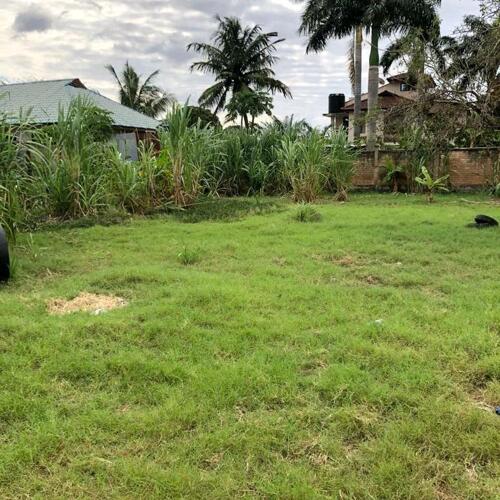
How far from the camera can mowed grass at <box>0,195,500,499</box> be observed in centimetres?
201

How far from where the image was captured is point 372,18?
1742cm

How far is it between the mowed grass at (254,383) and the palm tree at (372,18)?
480 inches

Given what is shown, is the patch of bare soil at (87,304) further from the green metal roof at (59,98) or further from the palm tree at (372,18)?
the palm tree at (372,18)

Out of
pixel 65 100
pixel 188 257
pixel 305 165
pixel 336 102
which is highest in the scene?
pixel 336 102

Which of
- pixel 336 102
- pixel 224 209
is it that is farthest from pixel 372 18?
pixel 336 102

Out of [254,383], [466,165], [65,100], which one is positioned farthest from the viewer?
[65,100]

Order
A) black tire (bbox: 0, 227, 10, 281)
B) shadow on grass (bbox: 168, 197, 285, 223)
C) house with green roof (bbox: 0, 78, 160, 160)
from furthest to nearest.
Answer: house with green roof (bbox: 0, 78, 160, 160) < shadow on grass (bbox: 168, 197, 285, 223) < black tire (bbox: 0, 227, 10, 281)

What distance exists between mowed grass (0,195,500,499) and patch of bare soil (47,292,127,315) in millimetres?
109

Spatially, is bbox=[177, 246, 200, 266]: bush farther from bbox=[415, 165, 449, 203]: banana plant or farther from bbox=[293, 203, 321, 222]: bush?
bbox=[415, 165, 449, 203]: banana plant

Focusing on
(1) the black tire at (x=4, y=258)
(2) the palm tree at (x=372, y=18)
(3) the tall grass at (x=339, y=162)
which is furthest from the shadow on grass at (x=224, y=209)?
(2) the palm tree at (x=372, y=18)

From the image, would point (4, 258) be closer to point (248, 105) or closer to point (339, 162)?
point (339, 162)

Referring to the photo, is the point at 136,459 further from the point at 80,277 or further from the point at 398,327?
the point at 80,277

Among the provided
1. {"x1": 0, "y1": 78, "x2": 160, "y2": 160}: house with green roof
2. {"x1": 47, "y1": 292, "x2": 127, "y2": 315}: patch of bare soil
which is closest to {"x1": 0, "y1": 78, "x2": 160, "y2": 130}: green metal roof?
{"x1": 0, "y1": 78, "x2": 160, "y2": 160}: house with green roof

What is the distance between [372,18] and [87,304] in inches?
651
